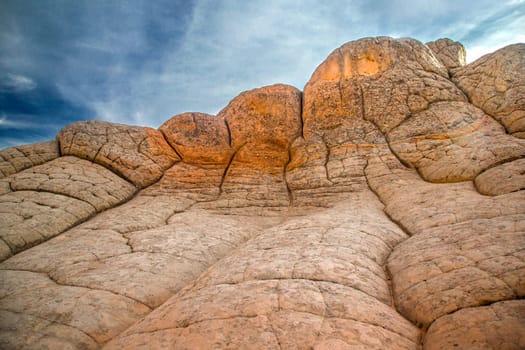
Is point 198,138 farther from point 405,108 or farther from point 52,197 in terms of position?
point 405,108

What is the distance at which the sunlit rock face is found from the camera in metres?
2.06

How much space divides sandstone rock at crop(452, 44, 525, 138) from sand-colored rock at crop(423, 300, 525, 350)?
5.01m

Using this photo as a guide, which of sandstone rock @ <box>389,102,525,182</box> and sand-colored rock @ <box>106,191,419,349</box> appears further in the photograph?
sandstone rock @ <box>389,102,525,182</box>

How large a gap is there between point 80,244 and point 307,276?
3354 mm

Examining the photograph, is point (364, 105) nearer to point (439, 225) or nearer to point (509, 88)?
point (509, 88)

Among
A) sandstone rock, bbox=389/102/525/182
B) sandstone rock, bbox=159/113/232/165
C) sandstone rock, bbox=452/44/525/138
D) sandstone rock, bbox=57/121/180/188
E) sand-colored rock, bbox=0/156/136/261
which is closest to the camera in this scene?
sand-colored rock, bbox=0/156/136/261

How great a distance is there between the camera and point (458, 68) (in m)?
7.75

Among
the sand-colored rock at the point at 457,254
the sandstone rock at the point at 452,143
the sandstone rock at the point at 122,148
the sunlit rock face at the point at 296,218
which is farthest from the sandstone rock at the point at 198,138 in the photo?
the sand-colored rock at the point at 457,254

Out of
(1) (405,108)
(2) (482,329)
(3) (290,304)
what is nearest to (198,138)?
(1) (405,108)

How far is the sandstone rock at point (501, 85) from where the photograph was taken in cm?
567

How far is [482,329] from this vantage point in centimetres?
171

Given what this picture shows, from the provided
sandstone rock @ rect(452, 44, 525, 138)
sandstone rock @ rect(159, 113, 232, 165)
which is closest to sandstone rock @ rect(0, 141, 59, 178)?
sandstone rock @ rect(159, 113, 232, 165)

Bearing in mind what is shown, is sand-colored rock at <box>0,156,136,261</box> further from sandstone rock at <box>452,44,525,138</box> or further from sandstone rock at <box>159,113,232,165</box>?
sandstone rock at <box>452,44,525,138</box>

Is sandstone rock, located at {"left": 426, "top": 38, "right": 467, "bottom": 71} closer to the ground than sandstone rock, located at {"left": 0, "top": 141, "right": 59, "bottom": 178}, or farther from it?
farther from it
